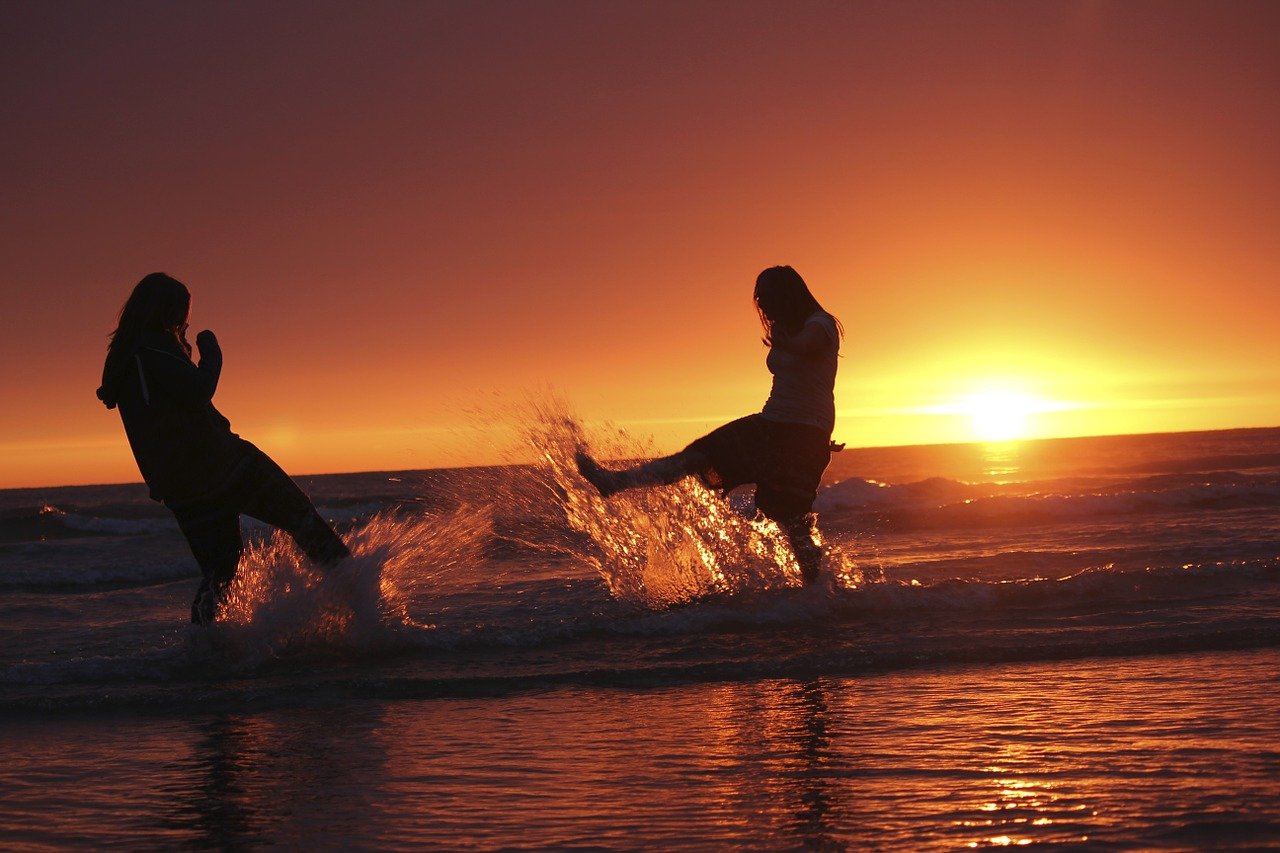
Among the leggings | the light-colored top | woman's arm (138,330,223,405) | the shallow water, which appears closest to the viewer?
the shallow water

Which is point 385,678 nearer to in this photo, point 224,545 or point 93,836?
point 224,545

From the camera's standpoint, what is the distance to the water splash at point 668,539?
6426 mm

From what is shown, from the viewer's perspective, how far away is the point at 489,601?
719cm

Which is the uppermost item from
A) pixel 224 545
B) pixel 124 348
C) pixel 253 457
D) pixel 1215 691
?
pixel 124 348

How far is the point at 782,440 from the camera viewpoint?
244 inches

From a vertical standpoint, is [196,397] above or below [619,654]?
above

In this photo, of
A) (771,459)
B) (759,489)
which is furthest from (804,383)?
(759,489)

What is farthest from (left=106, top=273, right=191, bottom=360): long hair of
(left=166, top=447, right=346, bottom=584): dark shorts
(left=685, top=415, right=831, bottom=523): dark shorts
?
(left=685, top=415, right=831, bottom=523): dark shorts

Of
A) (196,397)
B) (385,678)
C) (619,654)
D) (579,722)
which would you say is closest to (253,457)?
(196,397)

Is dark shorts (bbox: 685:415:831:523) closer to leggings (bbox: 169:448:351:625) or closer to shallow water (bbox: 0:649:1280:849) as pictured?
shallow water (bbox: 0:649:1280:849)

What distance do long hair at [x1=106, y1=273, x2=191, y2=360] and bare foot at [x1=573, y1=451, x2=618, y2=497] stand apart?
2.15 metres

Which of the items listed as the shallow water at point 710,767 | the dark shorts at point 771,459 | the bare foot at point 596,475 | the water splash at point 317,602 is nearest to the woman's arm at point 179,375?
the water splash at point 317,602

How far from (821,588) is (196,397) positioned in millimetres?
3258

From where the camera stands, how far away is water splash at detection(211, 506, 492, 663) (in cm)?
529
